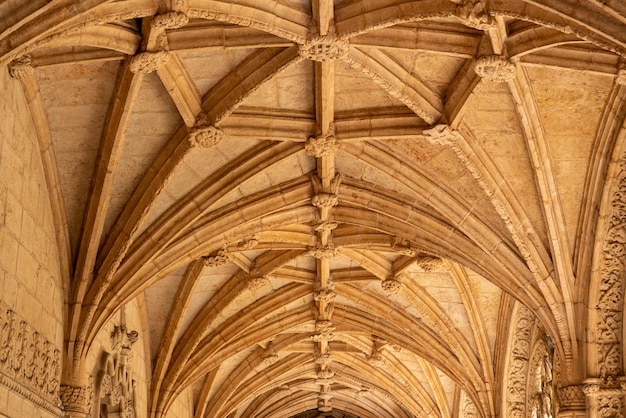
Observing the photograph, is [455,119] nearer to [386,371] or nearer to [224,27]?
[224,27]

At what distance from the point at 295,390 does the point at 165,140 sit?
1402 cm

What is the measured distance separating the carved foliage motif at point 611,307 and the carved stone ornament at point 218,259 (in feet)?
16.4

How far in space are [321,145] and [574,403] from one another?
13.3ft

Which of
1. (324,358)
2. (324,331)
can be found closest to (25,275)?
(324,331)

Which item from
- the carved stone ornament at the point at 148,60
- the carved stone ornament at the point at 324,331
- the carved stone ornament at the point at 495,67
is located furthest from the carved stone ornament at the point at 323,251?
the carved stone ornament at the point at 148,60

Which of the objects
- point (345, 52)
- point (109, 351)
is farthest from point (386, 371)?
point (345, 52)

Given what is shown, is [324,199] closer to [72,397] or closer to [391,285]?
[391,285]

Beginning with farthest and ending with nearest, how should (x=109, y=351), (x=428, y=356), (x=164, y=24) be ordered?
(x=428, y=356) < (x=109, y=351) < (x=164, y=24)

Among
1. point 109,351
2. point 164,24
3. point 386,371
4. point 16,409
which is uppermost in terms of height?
point 386,371

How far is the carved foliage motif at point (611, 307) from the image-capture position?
39.6ft

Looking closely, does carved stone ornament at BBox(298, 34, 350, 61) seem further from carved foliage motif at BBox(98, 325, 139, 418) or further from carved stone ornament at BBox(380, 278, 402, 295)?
carved stone ornament at BBox(380, 278, 402, 295)

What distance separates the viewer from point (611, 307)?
1224cm

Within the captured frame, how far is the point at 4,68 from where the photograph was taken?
9656mm

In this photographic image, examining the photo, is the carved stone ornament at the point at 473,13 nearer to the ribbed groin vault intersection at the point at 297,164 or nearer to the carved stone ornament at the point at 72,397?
the ribbed groin vault intersection at the point at 297,164
